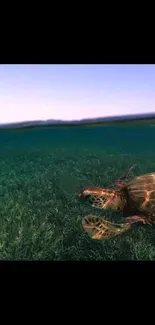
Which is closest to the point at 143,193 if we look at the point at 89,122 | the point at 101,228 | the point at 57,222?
the point at 101,228

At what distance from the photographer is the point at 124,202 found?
22.7ft

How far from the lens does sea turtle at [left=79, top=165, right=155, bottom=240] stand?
630cm

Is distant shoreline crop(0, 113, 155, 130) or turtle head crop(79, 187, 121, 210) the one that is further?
distant shoreline crop(0, 113, 155, 130)

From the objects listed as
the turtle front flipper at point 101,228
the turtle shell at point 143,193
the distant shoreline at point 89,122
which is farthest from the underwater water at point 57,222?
the distant shoreline at point 89,122

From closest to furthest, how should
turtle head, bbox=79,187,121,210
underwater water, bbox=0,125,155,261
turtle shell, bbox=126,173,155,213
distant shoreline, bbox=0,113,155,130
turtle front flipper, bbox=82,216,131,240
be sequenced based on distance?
turtle front flipper, bbox=82,216,131,240, underwater water, bbox=0,125,155,261, turtle shell, bbox=126,173,155,213, turtle head, bbox=79,187,121,210, distant shoreline, bbox=0,113,155,130

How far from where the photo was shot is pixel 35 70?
1447cm

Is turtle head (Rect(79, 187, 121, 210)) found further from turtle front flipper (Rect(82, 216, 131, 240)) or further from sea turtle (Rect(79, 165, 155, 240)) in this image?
turtle front flipper (Rect(82, 216, 131, 240))

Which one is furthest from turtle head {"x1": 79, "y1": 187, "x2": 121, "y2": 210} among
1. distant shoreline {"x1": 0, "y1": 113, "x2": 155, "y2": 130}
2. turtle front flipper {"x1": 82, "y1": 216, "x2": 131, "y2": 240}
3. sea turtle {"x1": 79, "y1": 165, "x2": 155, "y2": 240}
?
distant shoreline {"x1": 0, "y1": 113, "x2": 155, "y2": 130}

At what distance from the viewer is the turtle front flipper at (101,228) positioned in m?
6.24

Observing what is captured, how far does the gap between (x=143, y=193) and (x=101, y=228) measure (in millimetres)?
Result: 1109

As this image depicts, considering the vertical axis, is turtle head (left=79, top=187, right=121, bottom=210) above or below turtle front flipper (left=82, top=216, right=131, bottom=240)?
above
